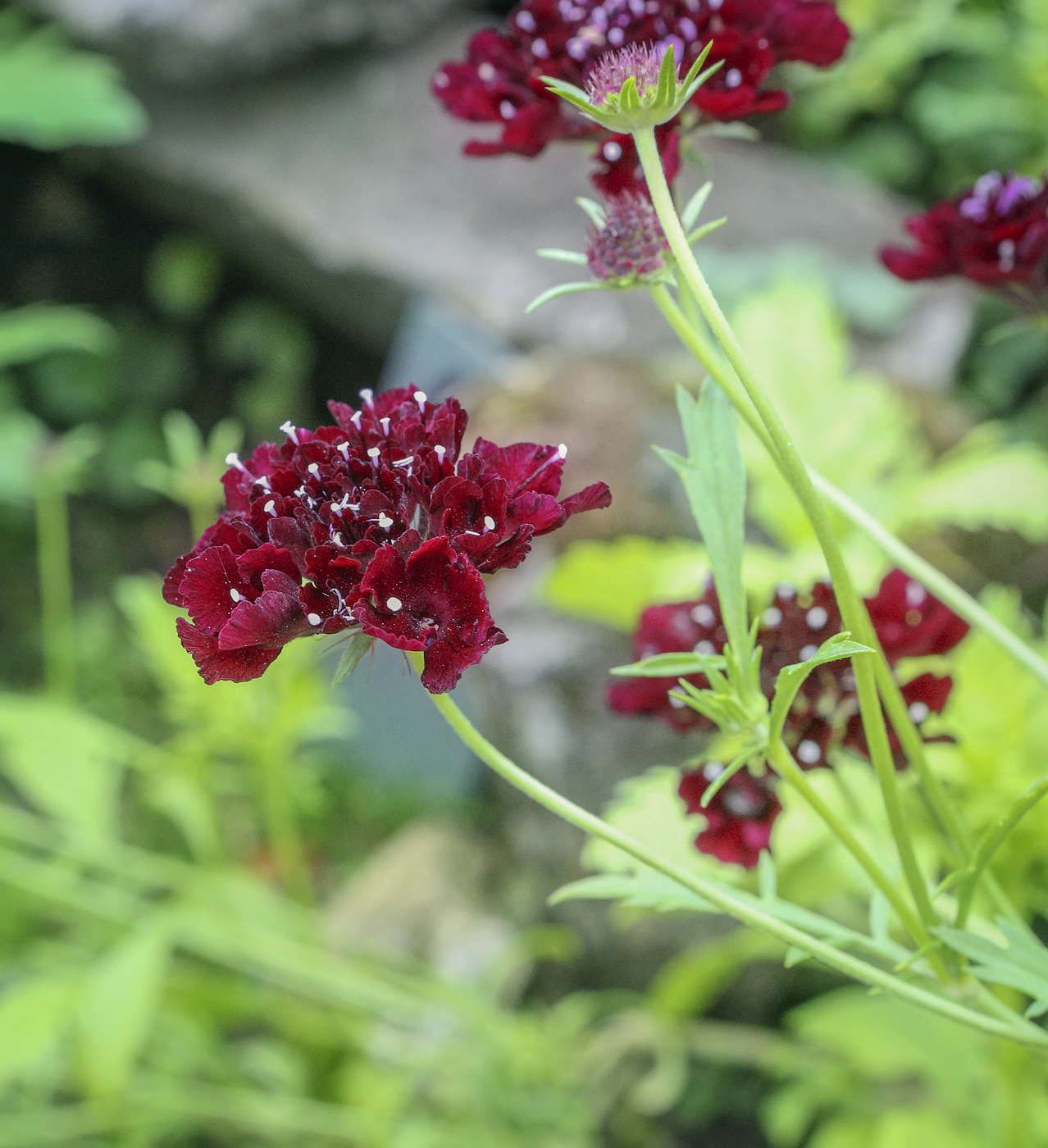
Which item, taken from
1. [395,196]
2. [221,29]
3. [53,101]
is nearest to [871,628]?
[53,101]

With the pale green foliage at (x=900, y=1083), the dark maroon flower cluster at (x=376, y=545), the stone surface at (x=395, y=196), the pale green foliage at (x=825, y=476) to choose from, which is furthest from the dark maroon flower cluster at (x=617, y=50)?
the stone surface at (x=395, y=196)

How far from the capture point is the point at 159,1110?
1.20m

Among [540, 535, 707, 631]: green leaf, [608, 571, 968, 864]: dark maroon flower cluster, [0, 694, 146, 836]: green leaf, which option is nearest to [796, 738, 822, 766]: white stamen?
[608, 571, 968, 864]: dark maroon flower cluster

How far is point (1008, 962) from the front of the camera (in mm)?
454

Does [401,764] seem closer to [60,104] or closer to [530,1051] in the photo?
[530,1051]

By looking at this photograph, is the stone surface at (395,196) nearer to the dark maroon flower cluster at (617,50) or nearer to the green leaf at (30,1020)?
the green leaf at (30,1020)

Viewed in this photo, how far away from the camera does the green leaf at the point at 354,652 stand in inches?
16.7

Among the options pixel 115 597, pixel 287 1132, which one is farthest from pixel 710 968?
pixel 115 597

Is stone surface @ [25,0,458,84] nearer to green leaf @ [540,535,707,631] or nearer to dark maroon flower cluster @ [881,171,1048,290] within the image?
green leaf @ [540,535,707,631]

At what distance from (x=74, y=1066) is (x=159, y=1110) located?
14 cm

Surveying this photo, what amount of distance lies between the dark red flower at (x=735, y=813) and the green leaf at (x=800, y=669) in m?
0.12

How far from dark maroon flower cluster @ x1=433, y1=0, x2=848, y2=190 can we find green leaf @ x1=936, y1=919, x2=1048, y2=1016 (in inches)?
15.0

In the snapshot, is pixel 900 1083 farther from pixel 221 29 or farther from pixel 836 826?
pixel 221 29

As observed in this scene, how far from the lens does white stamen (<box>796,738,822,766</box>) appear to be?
523 mm
